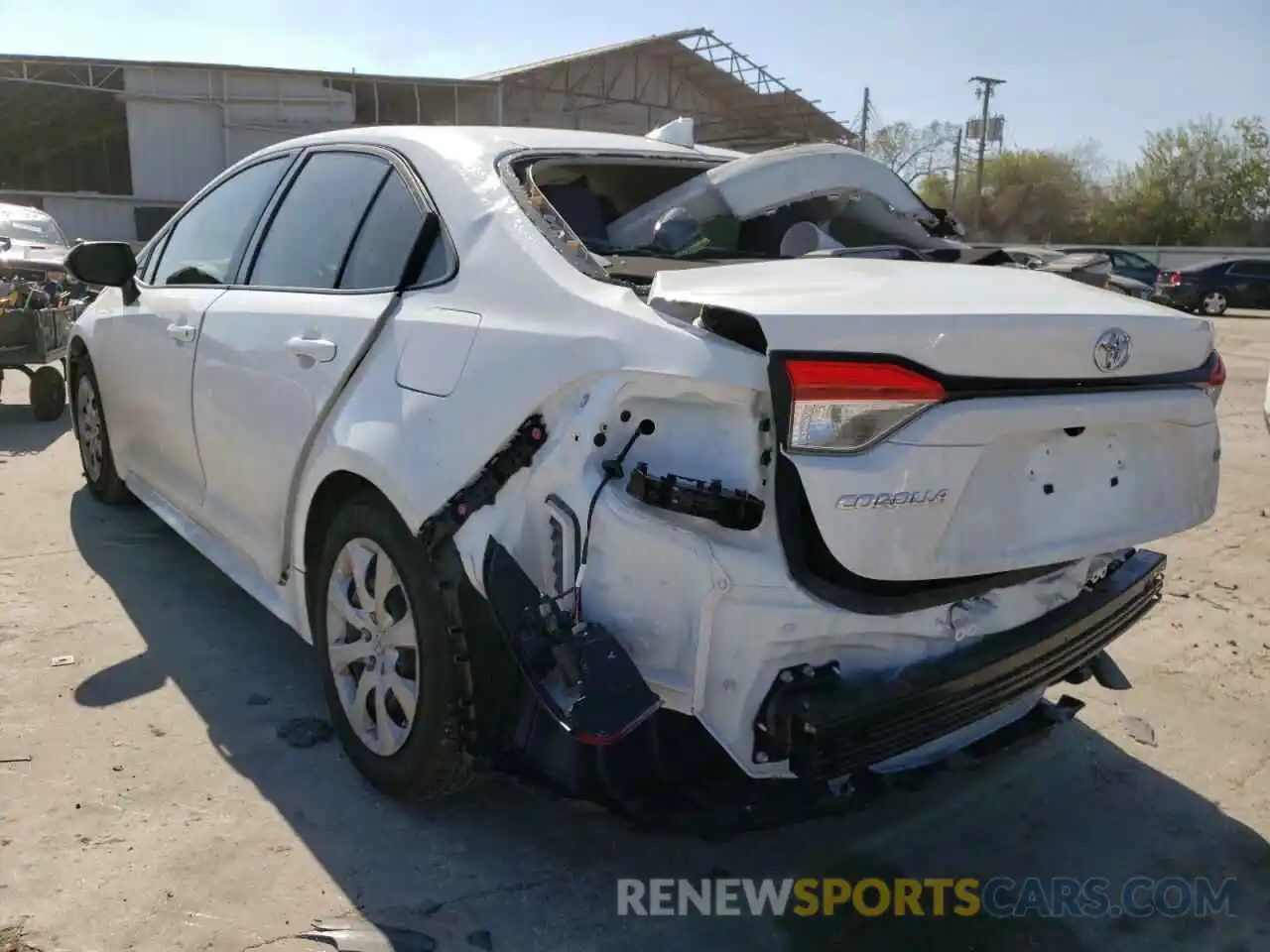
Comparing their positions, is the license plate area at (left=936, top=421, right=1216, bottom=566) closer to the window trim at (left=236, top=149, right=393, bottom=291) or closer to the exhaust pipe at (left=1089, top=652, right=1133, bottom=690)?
the exhaust pipe at (left=1089, top=652, right=1133, bottom=690)

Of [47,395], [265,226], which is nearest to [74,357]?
[265,226]

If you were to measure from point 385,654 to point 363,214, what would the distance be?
129 centimetres

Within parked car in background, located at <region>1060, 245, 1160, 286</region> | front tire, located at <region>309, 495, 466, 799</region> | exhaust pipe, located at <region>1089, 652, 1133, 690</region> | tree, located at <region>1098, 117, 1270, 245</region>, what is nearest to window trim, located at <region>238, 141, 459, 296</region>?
front tire, located at <region>309, 495, 466, 799</region>

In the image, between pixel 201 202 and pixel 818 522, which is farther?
pixel 201 202

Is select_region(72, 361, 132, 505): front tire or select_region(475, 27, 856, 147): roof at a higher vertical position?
select_region(475, 27, 856, 147): roof

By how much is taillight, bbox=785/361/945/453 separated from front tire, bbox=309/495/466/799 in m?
1.01

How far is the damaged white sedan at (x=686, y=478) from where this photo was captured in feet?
6.36

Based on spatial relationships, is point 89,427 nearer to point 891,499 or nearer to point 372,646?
Result: point 372,646

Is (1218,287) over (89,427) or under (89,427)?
over

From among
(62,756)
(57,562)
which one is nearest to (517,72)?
(57,562)

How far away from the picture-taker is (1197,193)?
44.9 metres

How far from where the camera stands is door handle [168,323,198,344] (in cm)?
365

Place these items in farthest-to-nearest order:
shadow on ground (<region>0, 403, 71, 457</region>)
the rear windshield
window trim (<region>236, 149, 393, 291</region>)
→ shadow on ground (<region>0, 403, 71, 457</region>), window trim (<region>236, 149, 393, 291</region>), the rear windshield

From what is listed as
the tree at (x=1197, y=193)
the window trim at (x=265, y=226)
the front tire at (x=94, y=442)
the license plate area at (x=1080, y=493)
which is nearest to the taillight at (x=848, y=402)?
the license plate area at (x=1080, y=493)
